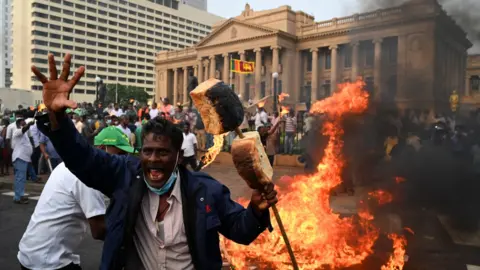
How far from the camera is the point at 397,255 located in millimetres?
5129

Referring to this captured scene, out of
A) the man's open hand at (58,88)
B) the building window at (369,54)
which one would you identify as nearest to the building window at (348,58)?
the building window at (369,54)

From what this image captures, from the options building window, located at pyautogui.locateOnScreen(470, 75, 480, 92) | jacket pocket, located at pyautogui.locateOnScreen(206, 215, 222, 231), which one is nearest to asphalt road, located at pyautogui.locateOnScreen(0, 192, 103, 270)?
jacket pocket, located at pyautogui.locateOnScreen(206, 215, 222, 231)

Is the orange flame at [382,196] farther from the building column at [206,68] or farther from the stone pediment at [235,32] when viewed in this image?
the building column at [206,68]

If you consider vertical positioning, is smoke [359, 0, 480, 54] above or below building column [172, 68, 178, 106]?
below

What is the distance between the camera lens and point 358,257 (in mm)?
5160

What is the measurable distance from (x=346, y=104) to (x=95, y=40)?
117339 mm

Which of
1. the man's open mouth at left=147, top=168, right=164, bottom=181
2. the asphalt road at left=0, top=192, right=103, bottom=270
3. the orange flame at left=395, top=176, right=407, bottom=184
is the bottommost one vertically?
the asphalt road at left=0, top=192, right=103, bottom=270

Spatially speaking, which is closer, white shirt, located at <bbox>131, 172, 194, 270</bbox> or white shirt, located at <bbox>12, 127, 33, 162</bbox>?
white shirt, located at <bbox>131, 172, 194, 270</bbox>

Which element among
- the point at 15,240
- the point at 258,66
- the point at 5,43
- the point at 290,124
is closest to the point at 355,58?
the point at 290,124

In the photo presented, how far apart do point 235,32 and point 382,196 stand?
53.0m

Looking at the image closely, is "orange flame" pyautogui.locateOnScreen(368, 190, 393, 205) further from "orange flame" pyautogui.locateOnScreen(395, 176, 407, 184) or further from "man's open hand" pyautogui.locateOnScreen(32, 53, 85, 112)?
"man's open hand" pyautogui.locateOnScreen(32, 53, 85, 112)

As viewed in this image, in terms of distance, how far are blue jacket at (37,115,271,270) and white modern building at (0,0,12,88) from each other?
154249 mm

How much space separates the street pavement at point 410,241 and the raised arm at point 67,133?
359 centimetres

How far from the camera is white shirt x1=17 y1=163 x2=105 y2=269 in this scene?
2.71 meters
